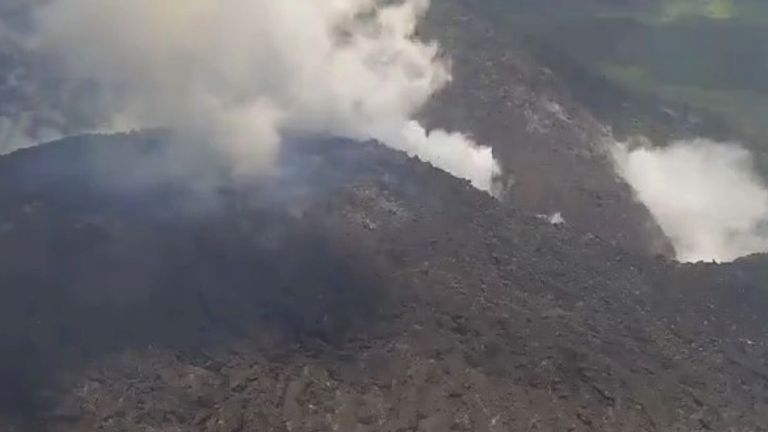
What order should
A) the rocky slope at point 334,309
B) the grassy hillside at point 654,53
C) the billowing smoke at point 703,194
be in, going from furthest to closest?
the grassy hillside at point 654,53 < the billowing smoke at point 703,194 < the rocky slope at point 334,309

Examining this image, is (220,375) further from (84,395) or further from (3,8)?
(3,8)

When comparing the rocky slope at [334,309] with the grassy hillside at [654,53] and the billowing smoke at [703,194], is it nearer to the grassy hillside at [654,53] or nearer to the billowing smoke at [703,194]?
the billowing smoke at [703,194]

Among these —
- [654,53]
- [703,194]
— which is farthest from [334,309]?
[654,53]

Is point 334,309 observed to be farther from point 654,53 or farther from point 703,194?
point 654,53

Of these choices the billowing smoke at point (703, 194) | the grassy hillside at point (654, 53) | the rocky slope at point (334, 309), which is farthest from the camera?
the grassy hillside at point (654, 53)

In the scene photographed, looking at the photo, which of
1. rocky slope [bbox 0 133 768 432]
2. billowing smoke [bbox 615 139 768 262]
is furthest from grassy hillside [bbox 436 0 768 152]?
rocky slope [bbox 0 133 768 432]

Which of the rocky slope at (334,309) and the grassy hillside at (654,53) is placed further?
the grassy hillside at (654,53)

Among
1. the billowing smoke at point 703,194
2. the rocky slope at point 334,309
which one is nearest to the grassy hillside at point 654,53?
the billowing smoke at point 703,194

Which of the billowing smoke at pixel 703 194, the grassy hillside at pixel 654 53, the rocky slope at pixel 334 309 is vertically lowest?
the rocky slope at pixel 334 309
